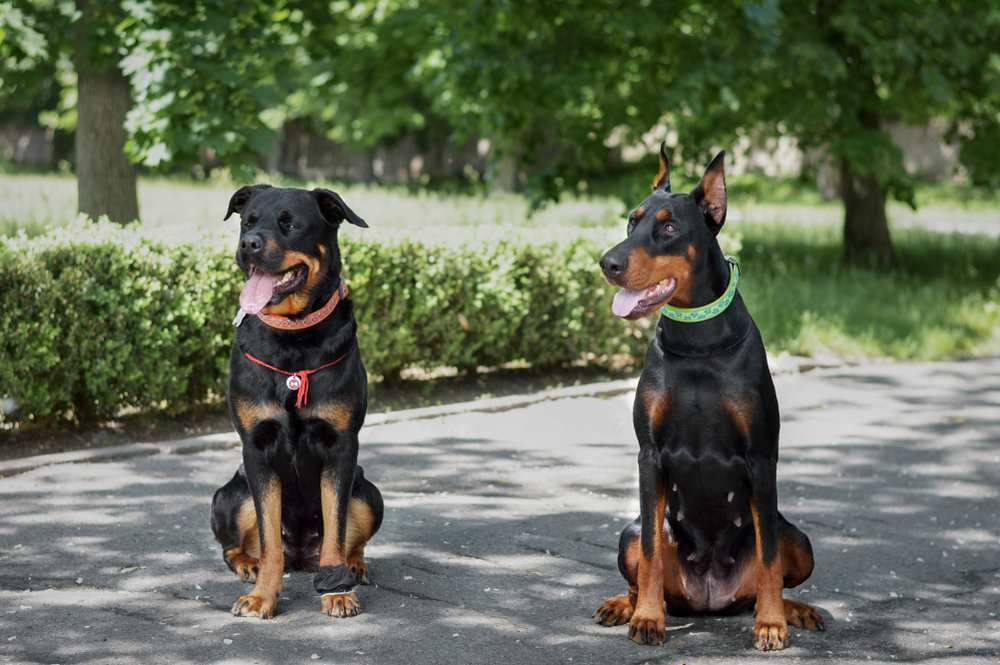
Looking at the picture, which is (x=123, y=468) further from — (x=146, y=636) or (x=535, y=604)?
(x=535, y=604)

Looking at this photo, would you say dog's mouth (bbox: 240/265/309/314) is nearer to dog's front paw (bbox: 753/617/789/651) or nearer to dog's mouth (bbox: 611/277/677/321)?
dog's mouth (bbox: 611/277/677/321)

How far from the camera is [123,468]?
6516 mm

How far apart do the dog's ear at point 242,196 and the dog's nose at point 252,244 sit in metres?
0.41

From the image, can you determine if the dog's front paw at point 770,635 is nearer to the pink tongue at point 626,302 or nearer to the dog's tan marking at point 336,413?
the pink tongue at point 626,302

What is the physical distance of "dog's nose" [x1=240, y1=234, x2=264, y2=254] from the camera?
3828 mm

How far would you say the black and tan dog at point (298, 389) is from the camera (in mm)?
4008

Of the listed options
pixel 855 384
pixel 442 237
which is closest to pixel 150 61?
pixel 442 237

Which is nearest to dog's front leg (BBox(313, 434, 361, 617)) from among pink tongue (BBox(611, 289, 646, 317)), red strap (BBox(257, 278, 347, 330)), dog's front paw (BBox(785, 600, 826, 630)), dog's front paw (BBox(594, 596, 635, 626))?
red strap (BBox(257, 278, 347, 330))

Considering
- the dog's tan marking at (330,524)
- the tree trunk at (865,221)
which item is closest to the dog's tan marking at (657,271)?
the dog's tan marking at (330,524)

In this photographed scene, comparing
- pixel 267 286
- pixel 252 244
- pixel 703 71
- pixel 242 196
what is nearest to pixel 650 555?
pixel 267 286

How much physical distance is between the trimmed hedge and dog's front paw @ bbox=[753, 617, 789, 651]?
15.8 ft

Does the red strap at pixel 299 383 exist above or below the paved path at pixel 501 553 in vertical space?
above

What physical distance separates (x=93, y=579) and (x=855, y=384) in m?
7.31

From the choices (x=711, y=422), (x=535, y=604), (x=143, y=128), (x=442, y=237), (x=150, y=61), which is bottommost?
(x=535, y=604)
